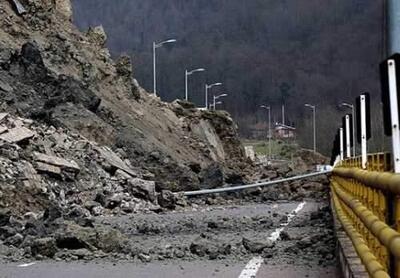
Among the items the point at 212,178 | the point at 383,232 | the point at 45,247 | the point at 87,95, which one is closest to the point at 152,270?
the point at 45,247

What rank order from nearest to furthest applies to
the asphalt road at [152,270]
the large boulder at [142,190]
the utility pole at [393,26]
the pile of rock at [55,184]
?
the utility pole at [393,26] → the asphalt road at [152,270] → the pile of rock at [55,184] → the large boulder at [142,190]

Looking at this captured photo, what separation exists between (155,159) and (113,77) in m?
13.5

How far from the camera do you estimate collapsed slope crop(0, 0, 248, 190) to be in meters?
34.5

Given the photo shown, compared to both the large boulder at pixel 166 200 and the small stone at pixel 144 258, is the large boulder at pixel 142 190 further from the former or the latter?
the small stone at pixel 144 258

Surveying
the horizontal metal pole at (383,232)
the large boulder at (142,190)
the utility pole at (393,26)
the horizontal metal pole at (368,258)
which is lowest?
the horizontal metal pole at (368,258)

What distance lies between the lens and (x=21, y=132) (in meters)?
26.6

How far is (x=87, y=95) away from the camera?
37938mm

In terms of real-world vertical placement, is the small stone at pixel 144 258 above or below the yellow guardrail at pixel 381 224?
below

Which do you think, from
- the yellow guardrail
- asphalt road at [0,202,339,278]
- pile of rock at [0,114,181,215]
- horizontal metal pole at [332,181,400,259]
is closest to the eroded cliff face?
pile of rock at [0,114,181,215]

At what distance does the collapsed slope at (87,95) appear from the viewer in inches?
1358

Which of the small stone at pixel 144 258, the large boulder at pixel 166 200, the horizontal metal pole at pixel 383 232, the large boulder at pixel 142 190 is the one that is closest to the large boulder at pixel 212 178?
the large boulder at pixel 166 200

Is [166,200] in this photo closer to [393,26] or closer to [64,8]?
[393,26]

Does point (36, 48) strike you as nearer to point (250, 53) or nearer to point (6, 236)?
point (6, 236)

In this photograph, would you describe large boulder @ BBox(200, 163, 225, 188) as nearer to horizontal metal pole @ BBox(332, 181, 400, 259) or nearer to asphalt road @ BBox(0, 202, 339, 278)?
asphalt road @ BBox(0, 202, 339, 278)
